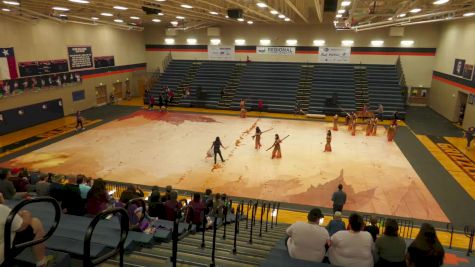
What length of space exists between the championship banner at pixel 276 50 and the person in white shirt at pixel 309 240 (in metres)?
27.0

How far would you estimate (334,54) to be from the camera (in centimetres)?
2909

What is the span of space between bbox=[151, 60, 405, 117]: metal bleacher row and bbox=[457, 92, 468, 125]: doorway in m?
3.31

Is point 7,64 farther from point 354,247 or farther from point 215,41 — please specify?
point 354,247

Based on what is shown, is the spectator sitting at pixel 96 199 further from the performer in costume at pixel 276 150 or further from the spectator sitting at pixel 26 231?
the performer in costume at pixel 276 150

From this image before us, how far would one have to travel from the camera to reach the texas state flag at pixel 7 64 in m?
18.4

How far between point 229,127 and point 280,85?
8.83m

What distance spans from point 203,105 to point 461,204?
751 inches

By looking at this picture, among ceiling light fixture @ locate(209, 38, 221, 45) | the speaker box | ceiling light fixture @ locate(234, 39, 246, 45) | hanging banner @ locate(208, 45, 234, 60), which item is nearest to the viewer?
the speaker box

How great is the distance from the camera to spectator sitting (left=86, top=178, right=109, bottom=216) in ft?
20.4

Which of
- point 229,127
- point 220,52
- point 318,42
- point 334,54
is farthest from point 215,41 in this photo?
point 229,127

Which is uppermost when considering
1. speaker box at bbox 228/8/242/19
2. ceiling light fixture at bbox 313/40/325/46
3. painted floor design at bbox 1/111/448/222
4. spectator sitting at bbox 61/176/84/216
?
speaker box at bbox 228/8/242/19

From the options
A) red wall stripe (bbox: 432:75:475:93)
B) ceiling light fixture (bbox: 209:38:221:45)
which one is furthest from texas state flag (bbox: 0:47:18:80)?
red wall stripe (bbox: 432:75:475:93)

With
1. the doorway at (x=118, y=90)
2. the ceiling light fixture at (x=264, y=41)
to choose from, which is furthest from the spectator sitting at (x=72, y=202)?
the ceiling light fixture at (x=264, y=41)

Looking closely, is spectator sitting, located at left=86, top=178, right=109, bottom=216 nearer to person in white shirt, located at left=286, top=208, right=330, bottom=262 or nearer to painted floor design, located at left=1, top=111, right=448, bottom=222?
person in white shirt, located at left=286, top=208, right=330, bottom=262
